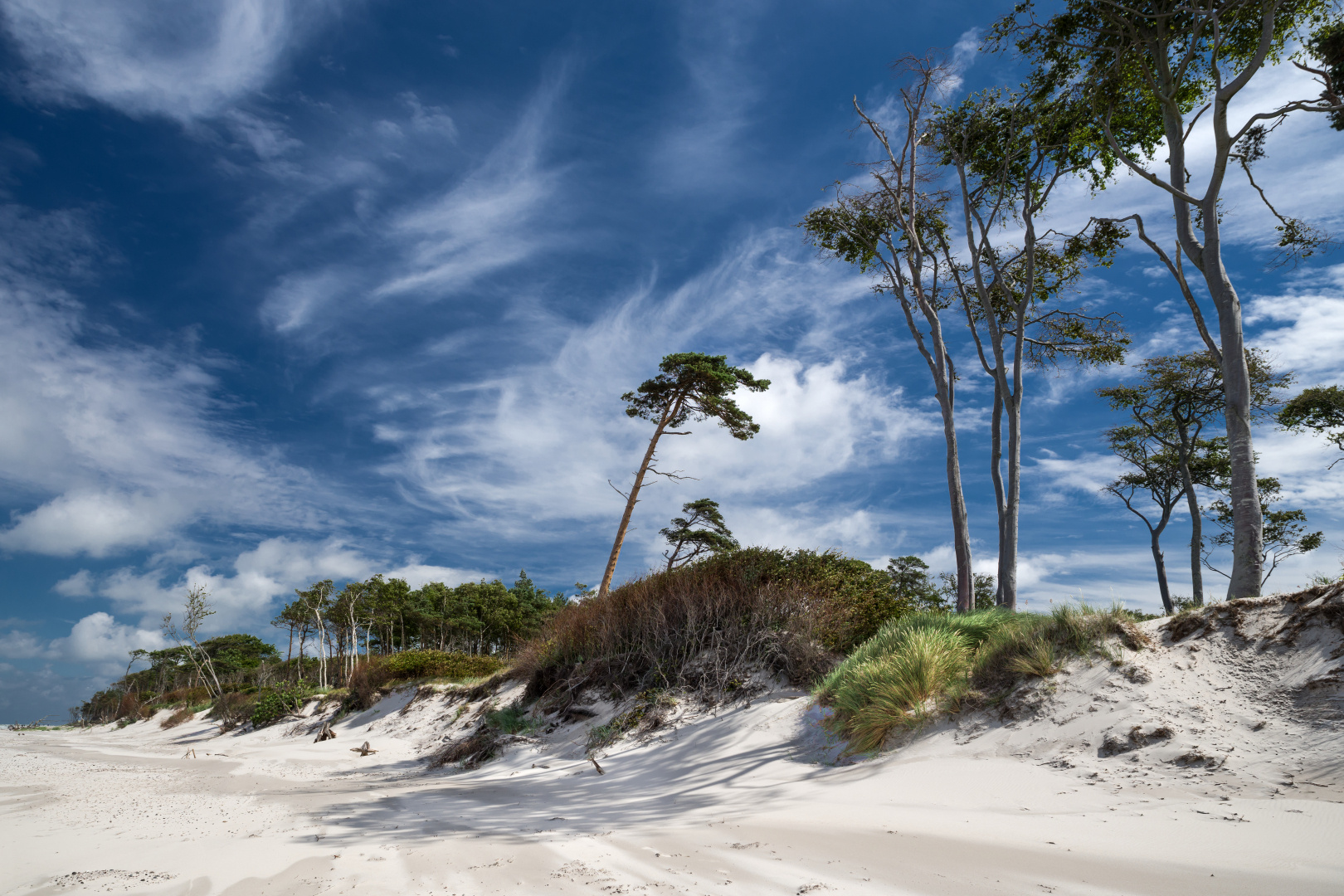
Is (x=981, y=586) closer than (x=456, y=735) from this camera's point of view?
No

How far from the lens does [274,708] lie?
2095 centimetres

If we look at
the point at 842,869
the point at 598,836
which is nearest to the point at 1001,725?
the point at 842,869

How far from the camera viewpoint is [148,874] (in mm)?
3705

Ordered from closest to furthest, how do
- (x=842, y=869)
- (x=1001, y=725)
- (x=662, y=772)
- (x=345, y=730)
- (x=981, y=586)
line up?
(x=842, y=869) → (x=1001, y=725) → (x=662, y=772) → (x=345, y=730) → (x=981, y=586)

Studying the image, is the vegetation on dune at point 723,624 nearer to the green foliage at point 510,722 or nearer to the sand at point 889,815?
the green foliage at point 510,722

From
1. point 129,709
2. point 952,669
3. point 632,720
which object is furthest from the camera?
point 129,709

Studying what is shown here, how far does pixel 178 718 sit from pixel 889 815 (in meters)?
36.6

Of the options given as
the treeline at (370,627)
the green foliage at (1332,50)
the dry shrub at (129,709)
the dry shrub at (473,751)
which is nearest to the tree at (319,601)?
the treeline at (370,627)

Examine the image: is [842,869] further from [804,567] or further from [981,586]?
[981,586]

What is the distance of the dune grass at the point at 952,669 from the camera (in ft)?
19.7

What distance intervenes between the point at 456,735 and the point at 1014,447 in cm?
1264

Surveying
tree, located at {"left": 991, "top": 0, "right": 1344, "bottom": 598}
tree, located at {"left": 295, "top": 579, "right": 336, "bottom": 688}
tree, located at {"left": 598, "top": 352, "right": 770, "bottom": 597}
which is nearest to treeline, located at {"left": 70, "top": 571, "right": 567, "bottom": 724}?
tree, located at {"left": 295, "top": 579, "right": 336, "bottom": 688}

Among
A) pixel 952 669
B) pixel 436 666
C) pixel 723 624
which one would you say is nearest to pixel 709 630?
pixel 723 624

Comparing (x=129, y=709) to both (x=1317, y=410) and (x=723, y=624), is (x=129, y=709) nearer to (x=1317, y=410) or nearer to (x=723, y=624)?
(x=723, y=624)
